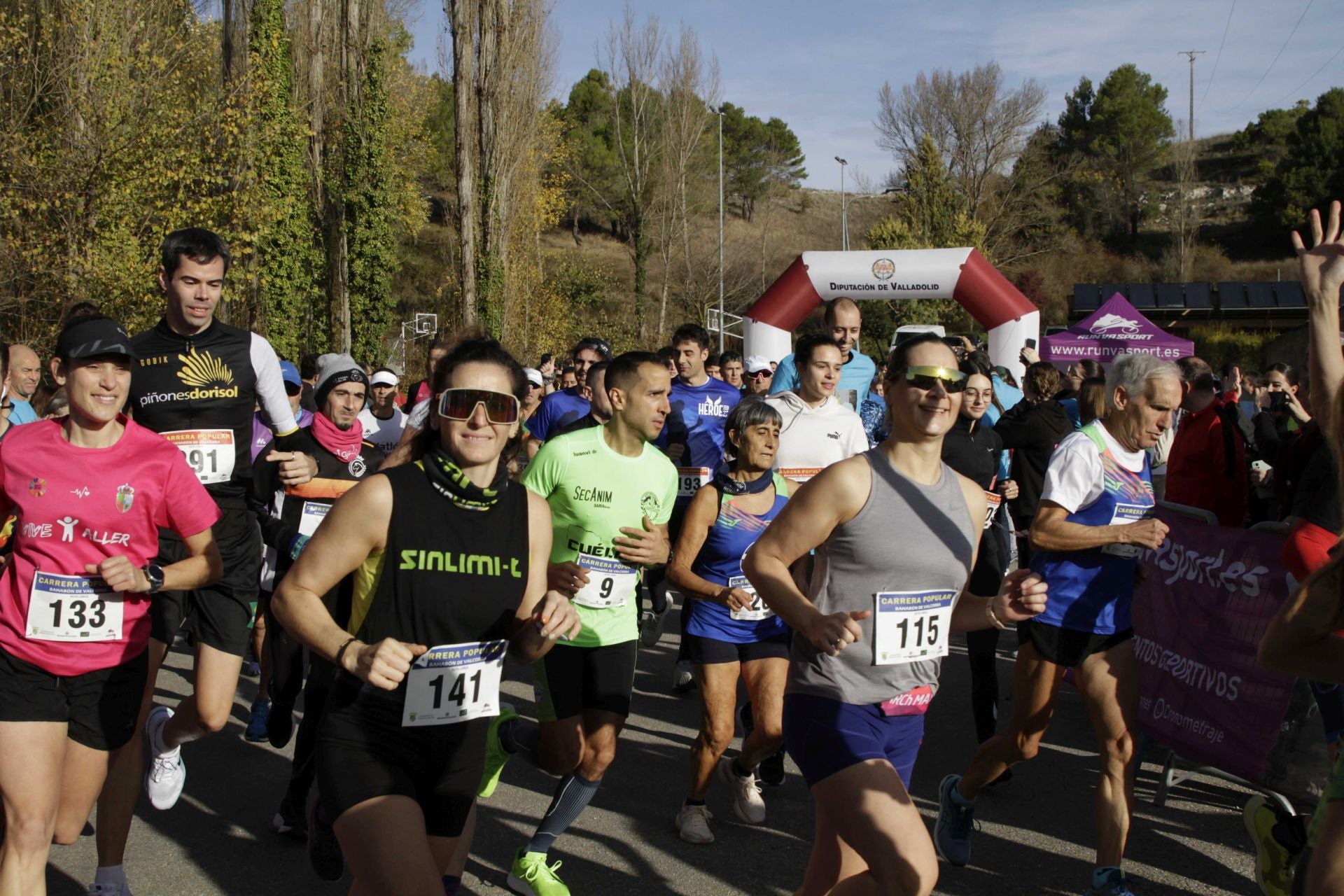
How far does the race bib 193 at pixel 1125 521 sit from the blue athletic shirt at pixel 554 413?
3791 millimetres

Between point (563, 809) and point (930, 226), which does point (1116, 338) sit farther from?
point (930, 226)

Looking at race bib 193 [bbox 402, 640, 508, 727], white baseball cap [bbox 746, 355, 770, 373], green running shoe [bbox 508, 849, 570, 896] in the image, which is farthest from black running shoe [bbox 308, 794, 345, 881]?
white baseball cap [bbox 746, 355, 770, 373]

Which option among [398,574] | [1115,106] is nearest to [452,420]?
[398,574]

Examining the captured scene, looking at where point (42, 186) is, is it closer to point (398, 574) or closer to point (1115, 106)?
point (398, 574)

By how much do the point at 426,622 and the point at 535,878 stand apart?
1719mm

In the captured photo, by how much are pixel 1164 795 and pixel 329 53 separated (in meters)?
27.4

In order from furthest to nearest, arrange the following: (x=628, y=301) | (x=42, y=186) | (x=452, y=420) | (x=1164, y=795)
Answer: (x=628, y=301), (x=42, y=186), (x=1164, y=795), (x=452, y=420)

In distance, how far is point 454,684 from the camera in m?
2.92

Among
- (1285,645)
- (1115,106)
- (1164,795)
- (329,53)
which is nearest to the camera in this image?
(1285,645)

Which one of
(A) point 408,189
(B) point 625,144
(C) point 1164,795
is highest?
(B) point 625,144

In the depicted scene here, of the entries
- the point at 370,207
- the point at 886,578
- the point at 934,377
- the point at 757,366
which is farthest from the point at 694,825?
the point at 370,207

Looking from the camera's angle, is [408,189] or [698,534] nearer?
[698,534]

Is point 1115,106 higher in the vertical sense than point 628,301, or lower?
higher

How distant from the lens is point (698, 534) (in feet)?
15.8
